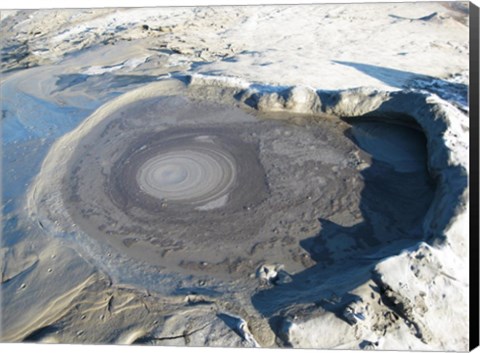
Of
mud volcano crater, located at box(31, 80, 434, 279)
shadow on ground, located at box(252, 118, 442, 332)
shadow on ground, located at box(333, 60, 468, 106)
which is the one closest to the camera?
shadow on ground, located at box(252, 118, 442, 332)

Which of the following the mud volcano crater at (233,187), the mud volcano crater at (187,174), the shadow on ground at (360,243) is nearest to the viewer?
the shadow on ground at (360,243)

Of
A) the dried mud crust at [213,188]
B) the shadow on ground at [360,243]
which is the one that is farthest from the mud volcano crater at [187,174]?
the shadow on ground at [360,243]

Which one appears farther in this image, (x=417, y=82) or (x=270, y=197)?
(x=417, y=82)

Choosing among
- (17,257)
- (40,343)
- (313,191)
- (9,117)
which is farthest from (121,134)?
(40,343)

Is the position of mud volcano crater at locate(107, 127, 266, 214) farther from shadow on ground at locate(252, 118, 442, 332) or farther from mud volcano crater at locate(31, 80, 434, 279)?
shadow on ground at locate(252, 118, 442, 332)

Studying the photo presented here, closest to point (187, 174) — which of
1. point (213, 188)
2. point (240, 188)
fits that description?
point (213, 188)

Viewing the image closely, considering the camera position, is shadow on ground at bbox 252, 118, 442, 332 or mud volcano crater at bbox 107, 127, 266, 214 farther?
mud volcano crater at bbox 107, 127, 266, 214

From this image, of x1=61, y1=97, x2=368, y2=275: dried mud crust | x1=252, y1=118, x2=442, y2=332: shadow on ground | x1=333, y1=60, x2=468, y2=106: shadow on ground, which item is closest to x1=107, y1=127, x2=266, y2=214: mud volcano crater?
x1=61, y1=97, x2=368, y2=275: dried mud crust

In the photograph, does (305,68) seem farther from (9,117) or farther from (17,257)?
(17,257)

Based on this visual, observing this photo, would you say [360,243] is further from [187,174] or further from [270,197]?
[187,174]

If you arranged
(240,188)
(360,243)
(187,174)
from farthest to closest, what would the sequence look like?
1. (187,174)
2. (240,188)
3. (360,243)

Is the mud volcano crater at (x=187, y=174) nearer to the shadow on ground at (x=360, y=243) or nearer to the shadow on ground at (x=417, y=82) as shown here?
the shadow on ground at (x=360, y=243)
